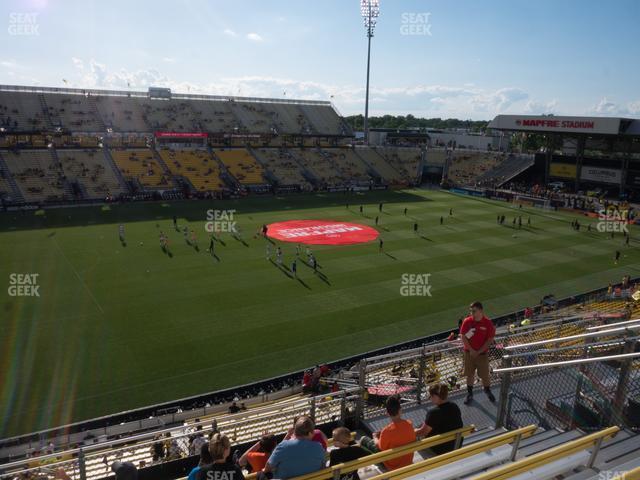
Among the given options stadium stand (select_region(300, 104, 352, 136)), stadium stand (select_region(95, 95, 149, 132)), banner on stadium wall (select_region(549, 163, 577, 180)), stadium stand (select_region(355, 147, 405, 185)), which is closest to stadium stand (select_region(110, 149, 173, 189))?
stadium stand (select_region(95, 95, 149, 132))

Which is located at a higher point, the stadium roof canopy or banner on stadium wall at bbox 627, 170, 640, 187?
the stadium roof canopy

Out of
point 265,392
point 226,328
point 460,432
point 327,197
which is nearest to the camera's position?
point 460,432

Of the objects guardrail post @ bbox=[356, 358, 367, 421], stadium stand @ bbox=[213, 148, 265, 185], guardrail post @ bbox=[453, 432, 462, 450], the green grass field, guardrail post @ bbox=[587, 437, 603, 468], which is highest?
stadium stand @ bbox=[213, 148, 265, 185]

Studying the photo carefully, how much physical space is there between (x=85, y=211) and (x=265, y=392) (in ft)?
115

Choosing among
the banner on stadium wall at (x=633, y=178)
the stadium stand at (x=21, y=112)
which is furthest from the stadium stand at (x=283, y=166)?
the banner on stadium wall at (x=633, y=178)

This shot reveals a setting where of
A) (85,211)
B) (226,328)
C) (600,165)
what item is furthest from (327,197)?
(226,328)

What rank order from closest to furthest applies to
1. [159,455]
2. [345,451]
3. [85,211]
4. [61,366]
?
[345,451], [159,455], [61,366], [85,211]

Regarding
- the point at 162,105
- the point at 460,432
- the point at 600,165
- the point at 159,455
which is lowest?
the point at 159,455

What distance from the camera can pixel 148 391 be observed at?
1620cm

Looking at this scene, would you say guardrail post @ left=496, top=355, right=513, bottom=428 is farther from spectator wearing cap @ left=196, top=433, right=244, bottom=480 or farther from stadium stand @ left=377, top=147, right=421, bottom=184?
stadium stand @ left=377, top=147, right=421, bottom=184

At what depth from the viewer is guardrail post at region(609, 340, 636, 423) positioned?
19.5 feet

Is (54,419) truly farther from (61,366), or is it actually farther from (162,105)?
(162,105)

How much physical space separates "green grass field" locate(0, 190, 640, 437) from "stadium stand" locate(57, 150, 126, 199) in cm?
642

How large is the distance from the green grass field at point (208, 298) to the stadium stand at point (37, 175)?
4.37 metres
